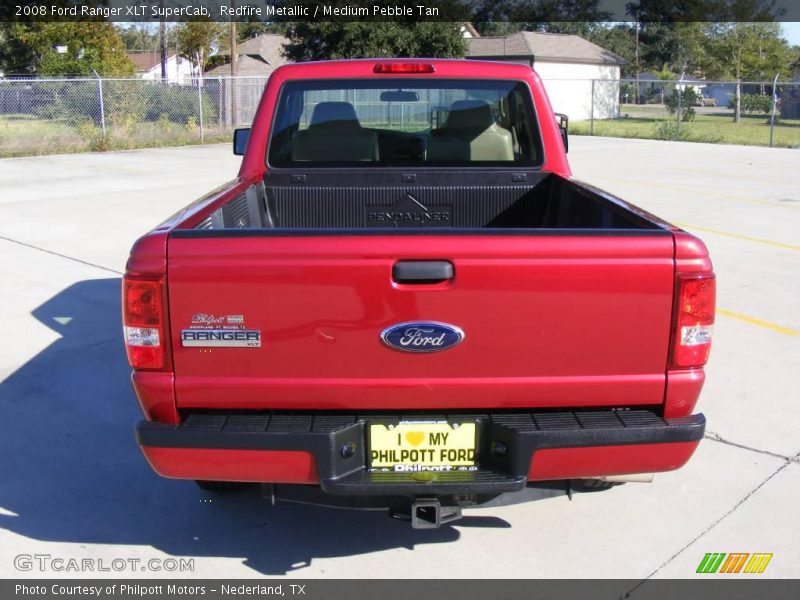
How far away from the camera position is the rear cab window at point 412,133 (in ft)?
15.6

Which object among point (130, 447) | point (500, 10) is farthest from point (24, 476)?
point (500, 10)

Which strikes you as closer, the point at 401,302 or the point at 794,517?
the point at 401,302

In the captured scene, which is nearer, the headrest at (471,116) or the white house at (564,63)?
the headrest at (471,116)

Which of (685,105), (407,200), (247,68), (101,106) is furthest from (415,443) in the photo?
(247,68)

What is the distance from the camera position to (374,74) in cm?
476

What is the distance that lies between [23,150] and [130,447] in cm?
1782

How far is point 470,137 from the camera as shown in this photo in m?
4.97

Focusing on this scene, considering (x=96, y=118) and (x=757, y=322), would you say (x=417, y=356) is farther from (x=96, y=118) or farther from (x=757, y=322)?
(x=96, y=118)

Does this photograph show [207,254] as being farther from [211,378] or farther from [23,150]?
[23,150]

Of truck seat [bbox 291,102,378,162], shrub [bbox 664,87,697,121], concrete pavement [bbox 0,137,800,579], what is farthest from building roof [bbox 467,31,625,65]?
truck seat [bbox 291,102,378,162]

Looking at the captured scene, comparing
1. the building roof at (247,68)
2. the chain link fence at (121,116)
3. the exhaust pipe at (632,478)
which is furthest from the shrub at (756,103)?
the exhaust pipe at (632,478)

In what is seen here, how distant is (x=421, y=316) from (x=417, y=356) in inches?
5.7

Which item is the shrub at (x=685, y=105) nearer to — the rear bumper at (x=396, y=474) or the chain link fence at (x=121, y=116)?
the chain link fence at (x=121, y=116)

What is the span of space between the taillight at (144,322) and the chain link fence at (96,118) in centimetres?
1900
